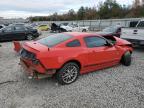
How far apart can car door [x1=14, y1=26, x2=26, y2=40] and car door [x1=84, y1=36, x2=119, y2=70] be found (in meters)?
11.1

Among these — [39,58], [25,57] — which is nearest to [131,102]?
[39,58]

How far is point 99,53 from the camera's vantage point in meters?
5.98

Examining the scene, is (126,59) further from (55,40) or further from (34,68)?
(34,68)

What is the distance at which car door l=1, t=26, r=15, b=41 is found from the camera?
49.3 feet

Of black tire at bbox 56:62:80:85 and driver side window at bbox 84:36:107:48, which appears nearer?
black tire at bbox 56:62:80:85

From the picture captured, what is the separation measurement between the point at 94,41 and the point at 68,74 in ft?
5.07

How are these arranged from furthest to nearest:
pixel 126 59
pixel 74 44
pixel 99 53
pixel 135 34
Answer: pixel 135 34, pixel 126 59, pixel 99 53, pixel 74 44

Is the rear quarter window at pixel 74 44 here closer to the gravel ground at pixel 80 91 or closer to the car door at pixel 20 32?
the gravel ground at pixel 80 91

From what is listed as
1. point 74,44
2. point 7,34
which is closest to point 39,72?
point 74,44

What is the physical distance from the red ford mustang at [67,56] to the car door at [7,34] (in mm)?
10312

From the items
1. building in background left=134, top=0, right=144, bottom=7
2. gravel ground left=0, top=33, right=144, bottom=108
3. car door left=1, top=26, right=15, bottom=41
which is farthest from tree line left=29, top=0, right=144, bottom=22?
gravel ground left=0, top=33, right=144, bottom=108

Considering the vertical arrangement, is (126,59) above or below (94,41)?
below

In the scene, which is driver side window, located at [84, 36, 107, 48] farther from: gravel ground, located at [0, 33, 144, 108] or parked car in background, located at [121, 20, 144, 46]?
parked car in background, located at [121, 20, 144, 46]

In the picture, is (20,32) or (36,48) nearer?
(36,48)
